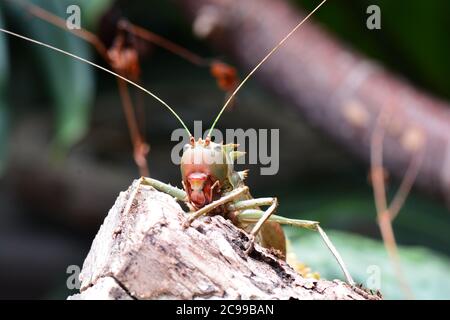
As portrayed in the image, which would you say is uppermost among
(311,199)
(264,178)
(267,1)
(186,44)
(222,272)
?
(186,44)

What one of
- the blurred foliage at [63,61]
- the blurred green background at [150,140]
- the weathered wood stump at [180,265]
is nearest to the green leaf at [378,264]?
the blurred green background at [150,140]

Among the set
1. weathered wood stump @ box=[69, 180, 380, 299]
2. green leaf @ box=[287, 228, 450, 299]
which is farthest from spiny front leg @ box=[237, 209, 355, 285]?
green leaf @ box=[287, 228, 450, 299]

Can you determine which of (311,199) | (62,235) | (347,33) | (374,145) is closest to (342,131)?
(374,145)

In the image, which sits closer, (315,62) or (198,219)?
(198,219)

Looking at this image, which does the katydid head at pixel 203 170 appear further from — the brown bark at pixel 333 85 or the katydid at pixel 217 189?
the brown bark at pixel 333 85

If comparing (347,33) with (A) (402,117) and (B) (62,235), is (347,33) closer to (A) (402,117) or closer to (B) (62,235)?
(A) (402,117)

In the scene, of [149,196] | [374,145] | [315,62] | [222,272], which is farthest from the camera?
[315,62]

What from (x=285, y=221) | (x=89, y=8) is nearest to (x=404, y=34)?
(x=89, y=8)
